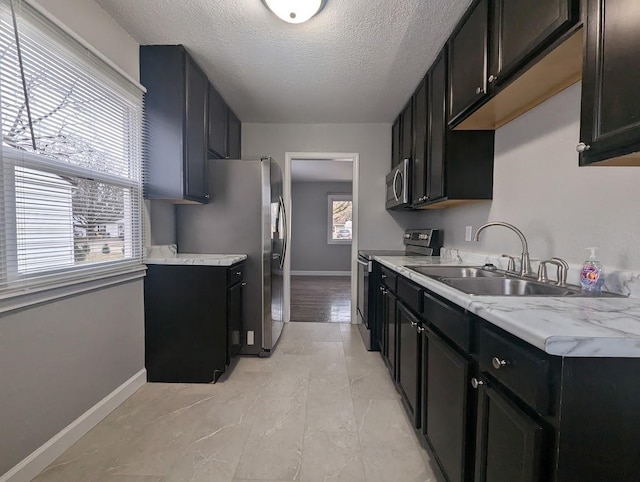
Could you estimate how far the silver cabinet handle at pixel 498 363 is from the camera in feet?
2.65

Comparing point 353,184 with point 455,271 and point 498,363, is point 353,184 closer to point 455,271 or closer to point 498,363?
point 455,271

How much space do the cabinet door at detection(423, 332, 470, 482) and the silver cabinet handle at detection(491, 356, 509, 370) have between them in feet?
0.53

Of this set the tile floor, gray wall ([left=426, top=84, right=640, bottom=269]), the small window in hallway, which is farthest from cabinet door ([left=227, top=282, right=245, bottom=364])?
the small window in hallway

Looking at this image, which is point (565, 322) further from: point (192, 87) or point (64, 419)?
point (192, 87)

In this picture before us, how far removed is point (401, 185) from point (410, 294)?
145cm

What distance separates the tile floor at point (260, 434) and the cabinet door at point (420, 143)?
1.52m

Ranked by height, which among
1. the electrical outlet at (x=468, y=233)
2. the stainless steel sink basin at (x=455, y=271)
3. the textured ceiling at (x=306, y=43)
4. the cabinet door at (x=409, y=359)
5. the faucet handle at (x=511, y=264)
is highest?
the textured ceiling at (x=306, y=43)

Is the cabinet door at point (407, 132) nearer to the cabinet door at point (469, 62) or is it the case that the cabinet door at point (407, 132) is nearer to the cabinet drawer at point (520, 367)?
the cabinet door at point (469, 62)

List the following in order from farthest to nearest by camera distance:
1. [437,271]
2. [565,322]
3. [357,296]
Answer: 1. [357,296]
2. [437,271]
3. [565,322]

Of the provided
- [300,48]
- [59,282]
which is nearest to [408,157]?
[300,48]

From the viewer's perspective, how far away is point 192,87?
7.30 feet

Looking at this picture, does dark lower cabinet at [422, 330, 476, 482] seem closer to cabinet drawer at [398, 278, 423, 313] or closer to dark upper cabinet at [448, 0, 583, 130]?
cabinet drawer at [398, 278, 423, 313]

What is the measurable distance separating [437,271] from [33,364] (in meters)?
2.10

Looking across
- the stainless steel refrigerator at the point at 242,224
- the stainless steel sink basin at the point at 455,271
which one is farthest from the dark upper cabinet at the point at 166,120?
the stainless steel sink basin at the point at 455,271
